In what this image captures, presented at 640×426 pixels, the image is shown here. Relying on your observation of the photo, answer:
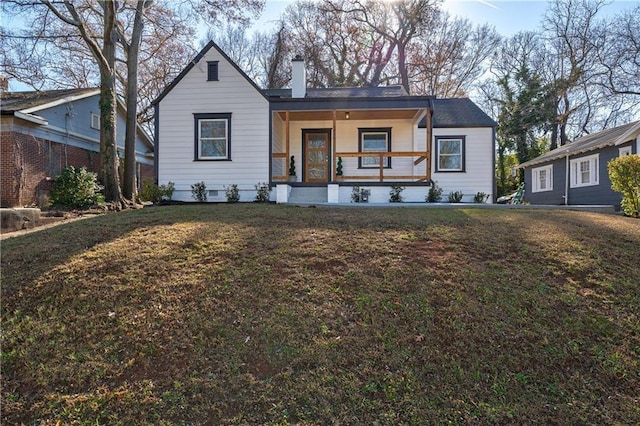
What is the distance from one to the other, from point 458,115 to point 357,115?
467 centimetres

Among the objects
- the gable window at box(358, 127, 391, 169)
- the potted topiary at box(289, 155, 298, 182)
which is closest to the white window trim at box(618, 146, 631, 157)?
the gable window at box(358, 127, 391, 169)

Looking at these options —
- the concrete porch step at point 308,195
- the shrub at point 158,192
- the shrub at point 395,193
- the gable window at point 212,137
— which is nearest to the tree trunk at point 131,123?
the shrub at point 158,192

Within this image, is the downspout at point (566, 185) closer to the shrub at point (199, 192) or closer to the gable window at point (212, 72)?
the gable window at point (212, 72)

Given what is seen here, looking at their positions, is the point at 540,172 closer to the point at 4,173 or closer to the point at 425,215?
the point at 425,215

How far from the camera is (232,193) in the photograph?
13227mm

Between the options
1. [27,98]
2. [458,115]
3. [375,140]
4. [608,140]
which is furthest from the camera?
[27,98]

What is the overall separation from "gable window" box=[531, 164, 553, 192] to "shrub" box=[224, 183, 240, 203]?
17196 mm

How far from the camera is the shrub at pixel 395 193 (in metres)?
12.9

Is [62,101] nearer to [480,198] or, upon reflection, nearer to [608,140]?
[480,198]

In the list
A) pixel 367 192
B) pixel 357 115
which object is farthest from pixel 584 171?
pixel 367 192

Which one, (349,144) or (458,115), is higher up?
(458,115)

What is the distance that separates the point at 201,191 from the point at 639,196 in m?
12.7

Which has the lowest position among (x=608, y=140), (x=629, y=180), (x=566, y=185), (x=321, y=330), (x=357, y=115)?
(x=321, y=330)

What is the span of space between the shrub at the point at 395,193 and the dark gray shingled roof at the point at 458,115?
3.55 metres
